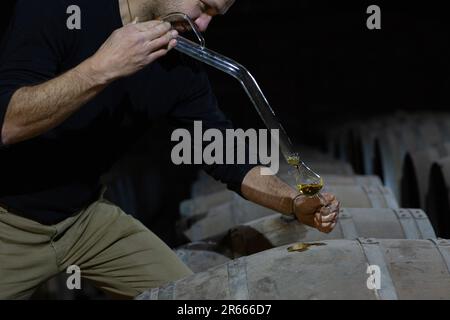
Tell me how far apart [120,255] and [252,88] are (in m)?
0.67

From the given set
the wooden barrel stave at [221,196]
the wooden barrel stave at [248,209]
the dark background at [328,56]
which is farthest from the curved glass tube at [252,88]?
the dark background at [328,56]

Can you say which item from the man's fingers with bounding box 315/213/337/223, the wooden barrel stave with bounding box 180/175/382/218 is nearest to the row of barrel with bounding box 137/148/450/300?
the man's fingers with bounding box 315/213/337/223

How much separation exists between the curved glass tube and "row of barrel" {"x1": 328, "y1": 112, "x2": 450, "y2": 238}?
1237mm

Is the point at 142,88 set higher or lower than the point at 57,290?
higher

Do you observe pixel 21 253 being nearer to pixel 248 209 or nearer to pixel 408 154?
pixel 248 209

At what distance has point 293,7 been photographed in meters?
7.79

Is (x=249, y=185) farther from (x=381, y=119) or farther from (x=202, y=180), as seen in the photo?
(x=381, y=119)

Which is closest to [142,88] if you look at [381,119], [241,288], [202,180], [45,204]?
[45,204]

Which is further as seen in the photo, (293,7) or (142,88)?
(293,7)

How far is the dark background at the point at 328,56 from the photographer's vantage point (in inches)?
285

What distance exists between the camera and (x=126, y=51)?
4.80ft

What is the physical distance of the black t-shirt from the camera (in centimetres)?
161
